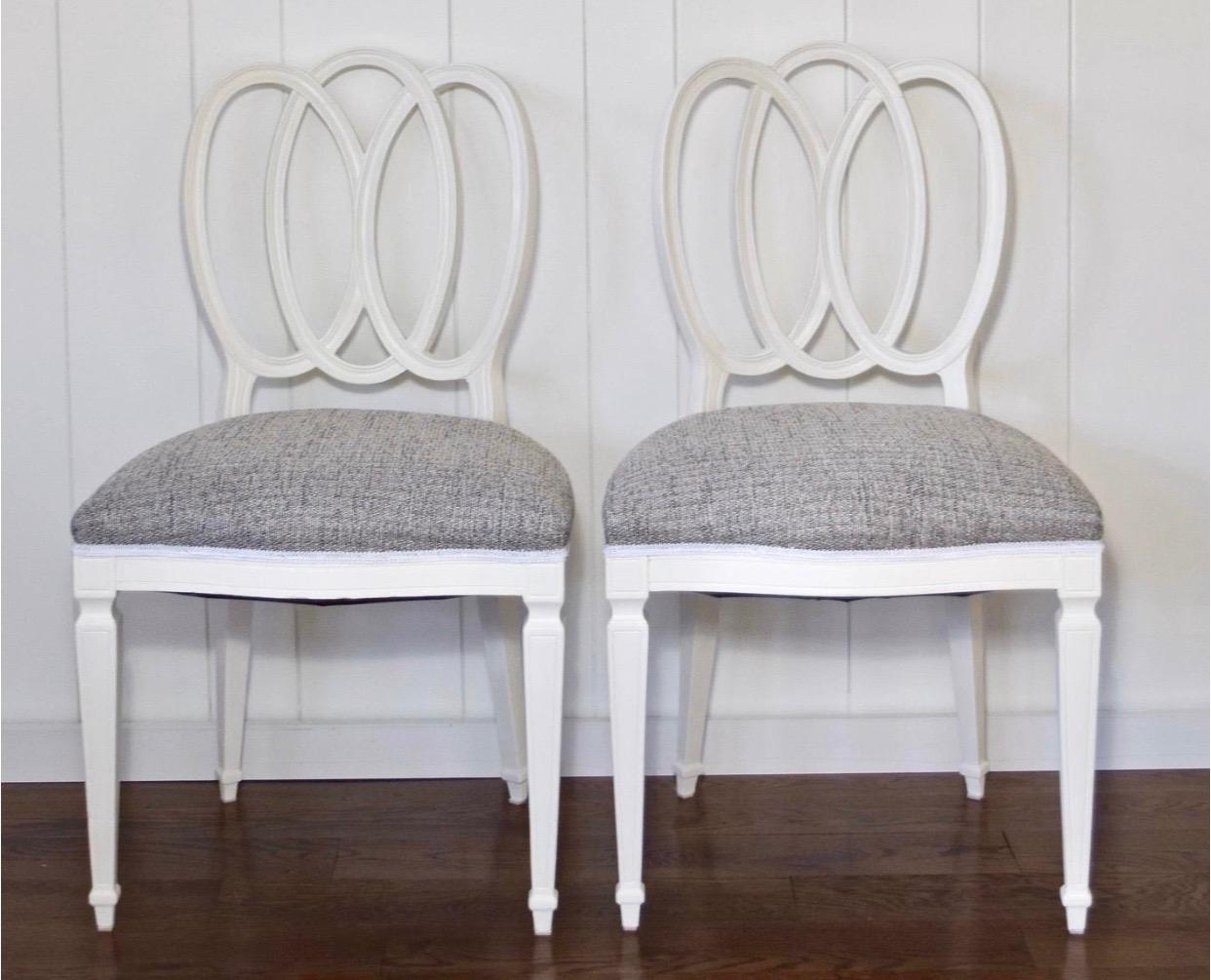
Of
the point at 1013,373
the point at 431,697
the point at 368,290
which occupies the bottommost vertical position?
the point at 431,697

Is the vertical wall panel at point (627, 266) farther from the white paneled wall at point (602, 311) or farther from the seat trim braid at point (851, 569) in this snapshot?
the seat trim braid at point (851, 569)

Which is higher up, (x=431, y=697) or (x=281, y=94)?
(x=281, y=94)

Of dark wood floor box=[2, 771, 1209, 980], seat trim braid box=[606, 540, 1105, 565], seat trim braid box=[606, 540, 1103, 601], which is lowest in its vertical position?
dark wood floor box=[2, 771, 1209, 980]

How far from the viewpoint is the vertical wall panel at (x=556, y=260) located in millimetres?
1751

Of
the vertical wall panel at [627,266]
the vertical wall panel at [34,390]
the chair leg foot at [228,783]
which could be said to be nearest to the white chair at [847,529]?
the vertical wall panel at [627,266]

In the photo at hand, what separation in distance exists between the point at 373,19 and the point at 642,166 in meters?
0.38

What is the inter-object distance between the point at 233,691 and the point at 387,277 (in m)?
0.56

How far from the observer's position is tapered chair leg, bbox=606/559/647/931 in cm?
137

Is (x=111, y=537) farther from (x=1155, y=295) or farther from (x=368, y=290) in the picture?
(x=1155, y=295)

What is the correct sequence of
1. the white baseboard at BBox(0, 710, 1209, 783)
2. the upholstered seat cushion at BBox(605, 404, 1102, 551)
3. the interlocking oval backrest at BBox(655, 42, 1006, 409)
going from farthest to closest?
the white baseboard at BBox(0, 710, 1209, 783), the interlocking oval backrest at BBox(655, 42, 1006, 409), the upholstered seat cushion at BBox(605, 404, 1102, 551)

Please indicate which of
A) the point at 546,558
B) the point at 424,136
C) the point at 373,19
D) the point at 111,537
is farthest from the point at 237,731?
the point at 373,19

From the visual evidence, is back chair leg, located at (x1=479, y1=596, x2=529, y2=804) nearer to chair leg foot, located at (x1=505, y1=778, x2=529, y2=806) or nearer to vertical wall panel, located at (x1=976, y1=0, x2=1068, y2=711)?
chair leg foot, located at (x1=505, y1=778, x2=529, y2=806)

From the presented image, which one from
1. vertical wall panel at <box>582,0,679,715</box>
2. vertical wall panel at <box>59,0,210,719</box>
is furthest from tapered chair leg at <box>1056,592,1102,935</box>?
vertical wall panel at <box>59,0,210,719</box>

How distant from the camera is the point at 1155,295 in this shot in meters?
1.81
